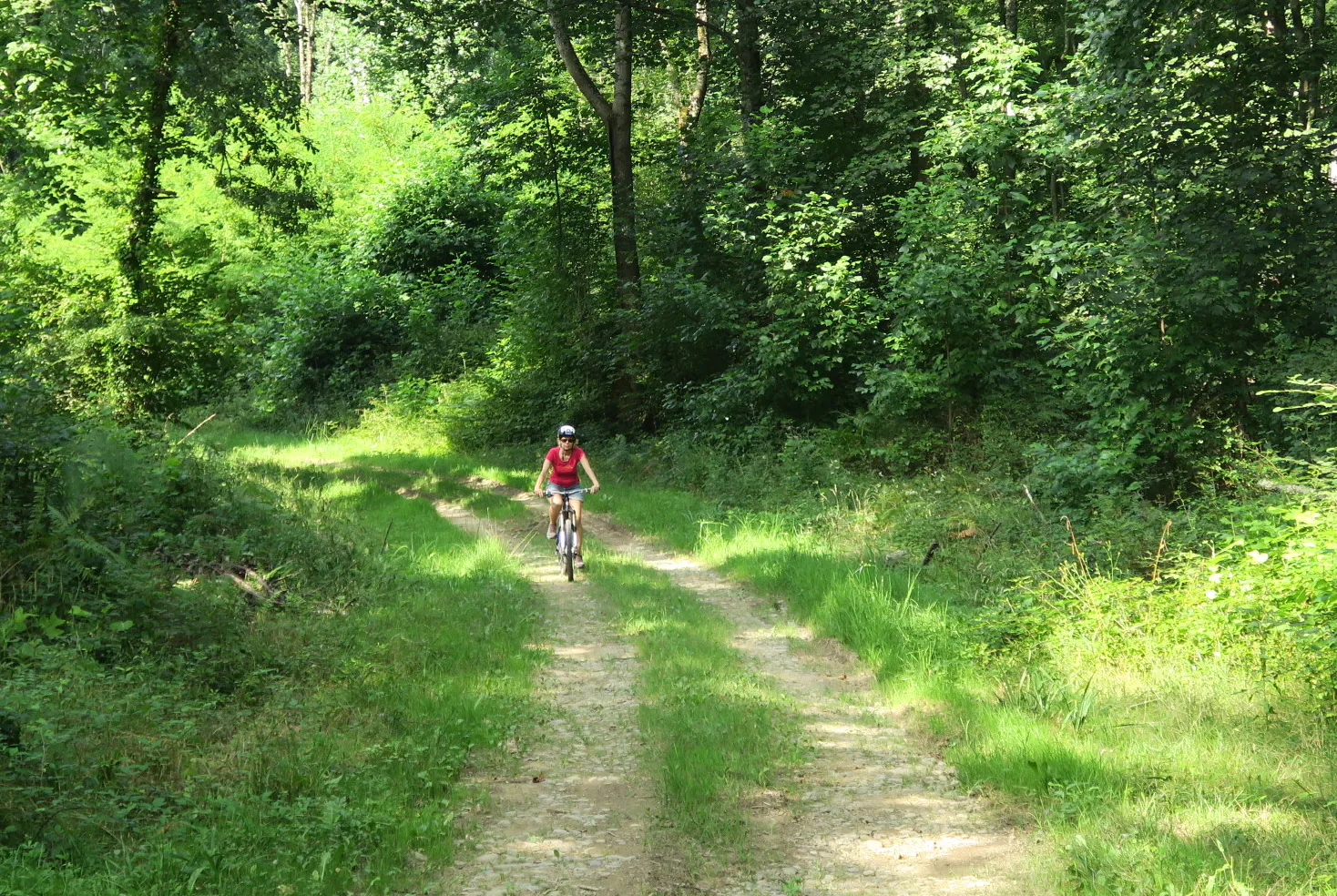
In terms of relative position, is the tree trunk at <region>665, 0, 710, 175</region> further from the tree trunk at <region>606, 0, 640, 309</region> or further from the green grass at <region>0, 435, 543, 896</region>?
the green grass at <region>0, 435, 543, 896</region>

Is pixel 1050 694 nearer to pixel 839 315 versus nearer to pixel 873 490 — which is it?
pixel 873 490

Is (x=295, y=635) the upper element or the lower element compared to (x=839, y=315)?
lower

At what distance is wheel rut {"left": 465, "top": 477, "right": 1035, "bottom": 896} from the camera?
5062mm

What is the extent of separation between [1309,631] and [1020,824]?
2.31m

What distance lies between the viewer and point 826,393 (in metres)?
19.5

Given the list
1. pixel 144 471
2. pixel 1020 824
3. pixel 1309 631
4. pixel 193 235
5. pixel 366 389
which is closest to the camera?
pixel 1020 824

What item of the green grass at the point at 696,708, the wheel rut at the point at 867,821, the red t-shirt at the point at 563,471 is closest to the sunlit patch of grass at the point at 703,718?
the green grass at the point at 696,708

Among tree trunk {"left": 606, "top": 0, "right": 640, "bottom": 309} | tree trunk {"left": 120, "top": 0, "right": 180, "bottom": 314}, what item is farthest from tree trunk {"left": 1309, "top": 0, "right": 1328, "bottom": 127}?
tree trunk {"left": 120, "top": 0, "right": 180, "bottom": 314}

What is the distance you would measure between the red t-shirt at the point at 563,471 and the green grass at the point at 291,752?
3.18 m

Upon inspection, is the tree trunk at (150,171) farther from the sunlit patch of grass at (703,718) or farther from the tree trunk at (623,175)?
the sunlit patch of grass at (703,718)

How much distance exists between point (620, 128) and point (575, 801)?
17.8m

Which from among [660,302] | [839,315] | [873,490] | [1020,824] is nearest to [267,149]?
[660,302]

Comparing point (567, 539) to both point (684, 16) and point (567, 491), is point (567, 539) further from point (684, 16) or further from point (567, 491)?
point (684, 16)

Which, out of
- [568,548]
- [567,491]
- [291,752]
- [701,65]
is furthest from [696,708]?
[701,65]
